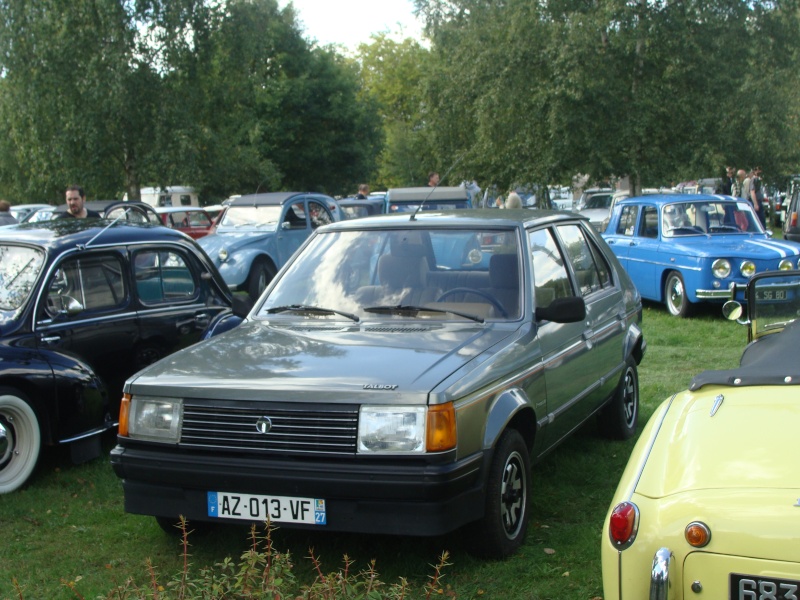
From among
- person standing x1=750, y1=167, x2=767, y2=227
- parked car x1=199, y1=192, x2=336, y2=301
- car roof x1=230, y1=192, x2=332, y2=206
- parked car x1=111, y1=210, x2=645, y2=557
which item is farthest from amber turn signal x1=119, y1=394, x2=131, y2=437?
person standing x1=750, y1=167, x2=767, y2=227

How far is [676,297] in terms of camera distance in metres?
13.1

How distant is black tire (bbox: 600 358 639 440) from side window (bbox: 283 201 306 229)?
1051 centimetres

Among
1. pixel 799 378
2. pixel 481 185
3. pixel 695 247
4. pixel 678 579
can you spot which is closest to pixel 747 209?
pixel 695 247

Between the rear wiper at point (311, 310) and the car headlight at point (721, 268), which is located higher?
the rear wiper at point (311, 310)

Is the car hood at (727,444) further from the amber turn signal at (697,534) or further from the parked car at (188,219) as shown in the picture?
the parked car at (188,219)

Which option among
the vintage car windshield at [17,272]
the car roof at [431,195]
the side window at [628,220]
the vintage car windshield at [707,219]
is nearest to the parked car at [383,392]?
the vintage car windshield at [17,272]

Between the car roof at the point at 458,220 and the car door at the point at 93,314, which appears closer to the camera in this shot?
the car roof at the point at 458,220

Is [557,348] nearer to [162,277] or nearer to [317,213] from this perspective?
[162,277]

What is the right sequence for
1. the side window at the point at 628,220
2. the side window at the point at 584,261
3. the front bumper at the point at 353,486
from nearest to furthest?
the front bumper at the point at 353,486 < the side window at the point at 584,261 < the side window at the point at 628,220

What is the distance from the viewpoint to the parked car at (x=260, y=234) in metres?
15.7

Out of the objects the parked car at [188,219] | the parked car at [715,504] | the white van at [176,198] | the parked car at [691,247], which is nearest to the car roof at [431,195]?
the parked car at [691,247]

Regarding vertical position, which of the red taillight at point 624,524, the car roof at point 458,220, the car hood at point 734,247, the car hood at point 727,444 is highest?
the car roof at point 458,220

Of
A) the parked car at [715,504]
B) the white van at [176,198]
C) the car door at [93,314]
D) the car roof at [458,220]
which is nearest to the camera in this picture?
the parked car at [715,504]

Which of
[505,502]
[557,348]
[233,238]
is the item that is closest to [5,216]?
[233,238]
